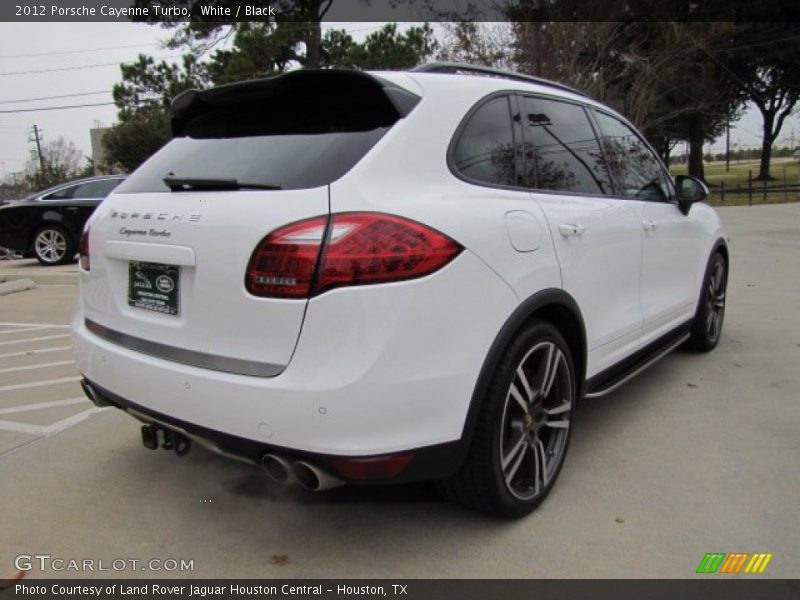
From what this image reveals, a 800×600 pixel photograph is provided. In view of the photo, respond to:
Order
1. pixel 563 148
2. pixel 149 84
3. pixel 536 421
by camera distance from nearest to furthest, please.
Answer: pixel 536 421 < pixel 563 148 < pixel 149 84

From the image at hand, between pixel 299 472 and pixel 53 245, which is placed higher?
pixel 299 472

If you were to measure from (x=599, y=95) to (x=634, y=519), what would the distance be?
1992cm

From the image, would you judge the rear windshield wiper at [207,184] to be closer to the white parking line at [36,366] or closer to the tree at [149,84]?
the white parking line at [36,366]

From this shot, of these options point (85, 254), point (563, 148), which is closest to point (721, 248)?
point (563, 148)

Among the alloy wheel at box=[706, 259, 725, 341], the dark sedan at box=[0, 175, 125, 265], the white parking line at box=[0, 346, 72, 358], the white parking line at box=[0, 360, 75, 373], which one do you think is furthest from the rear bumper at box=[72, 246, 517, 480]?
the dark sedan at box=[0, 175, 125, 265]

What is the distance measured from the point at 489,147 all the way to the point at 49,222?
450 inches

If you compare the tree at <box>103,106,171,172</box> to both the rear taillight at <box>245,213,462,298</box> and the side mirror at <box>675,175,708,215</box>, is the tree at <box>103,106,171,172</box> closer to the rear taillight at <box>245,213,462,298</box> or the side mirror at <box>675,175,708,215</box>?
the side mirror at <box>675,175,708,215</box>

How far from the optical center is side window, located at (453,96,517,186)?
8.32ft

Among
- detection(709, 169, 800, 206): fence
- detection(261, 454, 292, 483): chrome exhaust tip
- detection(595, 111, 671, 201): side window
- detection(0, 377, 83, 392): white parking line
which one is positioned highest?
detection(595, 111, 671, 201): side window

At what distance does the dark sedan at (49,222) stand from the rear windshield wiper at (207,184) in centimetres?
1020

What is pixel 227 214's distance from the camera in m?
2.22

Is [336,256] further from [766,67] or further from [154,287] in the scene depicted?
[766,67]

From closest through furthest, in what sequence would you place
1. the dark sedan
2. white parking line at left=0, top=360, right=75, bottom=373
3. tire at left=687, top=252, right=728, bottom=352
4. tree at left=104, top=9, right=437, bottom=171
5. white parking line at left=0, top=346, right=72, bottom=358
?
→ tire at left=687, top=252, right=728, bottom=352 < white parking line at left=0, top=360, right=75, bottom=373 < white parking line at left=0, top=346, right=72, bottom=358 < the dark sedan < tree at left=104, top=9, right=437, bottom=171

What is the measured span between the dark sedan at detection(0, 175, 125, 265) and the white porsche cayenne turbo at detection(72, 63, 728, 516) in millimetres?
10050
